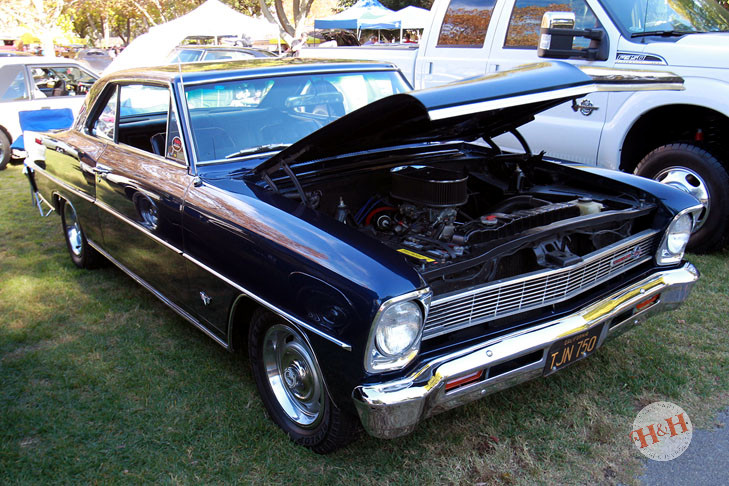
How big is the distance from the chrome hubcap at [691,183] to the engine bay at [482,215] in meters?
1.60

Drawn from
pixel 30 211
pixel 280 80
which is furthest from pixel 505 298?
pixel 30 211

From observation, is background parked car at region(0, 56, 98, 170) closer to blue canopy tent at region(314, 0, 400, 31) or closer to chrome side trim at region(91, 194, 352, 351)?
chrome side trim at region(91, 194, 352, 351)

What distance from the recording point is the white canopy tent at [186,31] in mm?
14219

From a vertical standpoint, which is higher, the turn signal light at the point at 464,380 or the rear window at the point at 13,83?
the rear window at the point at 13,83

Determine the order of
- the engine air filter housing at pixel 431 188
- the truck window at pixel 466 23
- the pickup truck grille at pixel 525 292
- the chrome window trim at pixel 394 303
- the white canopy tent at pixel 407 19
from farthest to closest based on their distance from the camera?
the white canopy tent at pixel 407 19
the truck window at pixel 466 23
the engine air filter housing at pixel 431 188
the pickup truck grille at pixel 525 292
the chrome window trim at pixel 394 303

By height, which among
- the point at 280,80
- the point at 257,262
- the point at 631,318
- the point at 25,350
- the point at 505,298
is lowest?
the point at 25,350

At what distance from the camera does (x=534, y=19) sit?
5.21 meters

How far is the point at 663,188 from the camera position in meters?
3.17

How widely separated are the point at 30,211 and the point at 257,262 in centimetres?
518

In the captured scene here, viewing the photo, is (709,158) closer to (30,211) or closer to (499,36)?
(499,36)

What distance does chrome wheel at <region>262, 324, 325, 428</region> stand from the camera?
2.46 meters

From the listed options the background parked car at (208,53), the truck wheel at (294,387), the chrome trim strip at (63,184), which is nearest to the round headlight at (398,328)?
the truck wheel at (294,387)

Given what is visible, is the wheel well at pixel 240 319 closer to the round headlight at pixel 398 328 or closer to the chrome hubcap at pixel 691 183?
the round headlight at pixel 398 328

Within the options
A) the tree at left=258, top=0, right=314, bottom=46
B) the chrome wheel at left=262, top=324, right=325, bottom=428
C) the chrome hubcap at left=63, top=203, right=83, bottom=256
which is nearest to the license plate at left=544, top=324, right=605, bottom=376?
the chrome wheel at left=262, top=324, right=325, bottom=428
